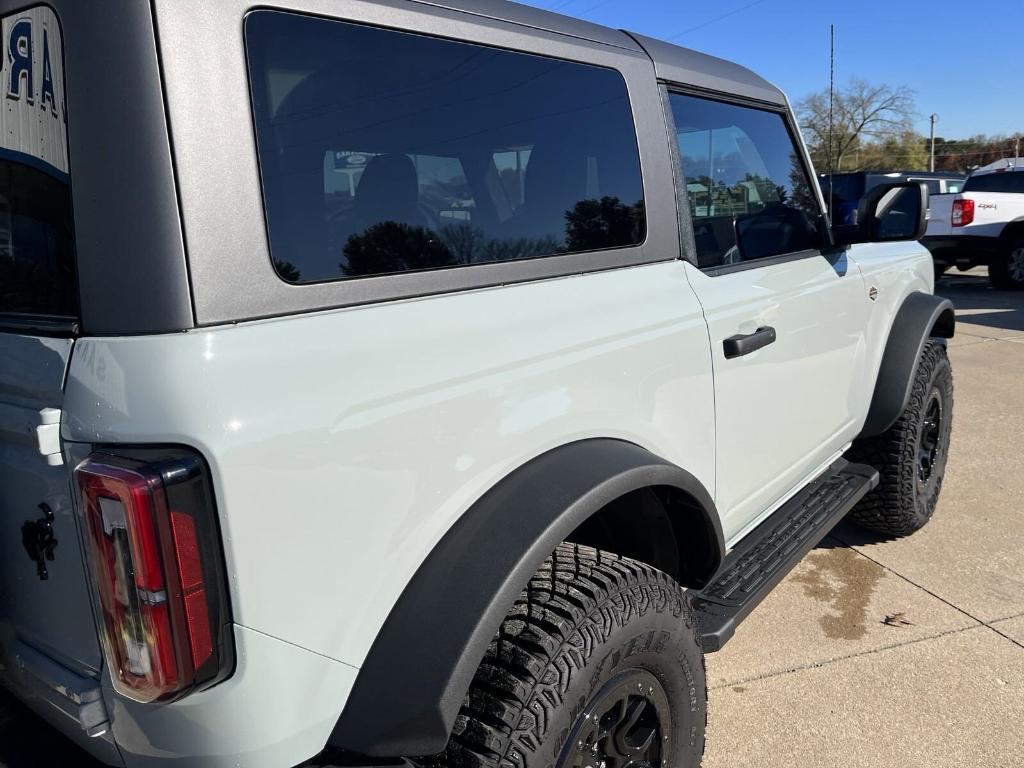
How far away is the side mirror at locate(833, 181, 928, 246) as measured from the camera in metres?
3.02

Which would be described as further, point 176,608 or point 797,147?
point 797,147

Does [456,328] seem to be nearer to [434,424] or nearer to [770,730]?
[434,424]

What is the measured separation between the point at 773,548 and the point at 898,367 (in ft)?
3.94

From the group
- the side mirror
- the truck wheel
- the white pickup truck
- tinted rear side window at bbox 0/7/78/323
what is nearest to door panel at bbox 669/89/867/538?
the side mirror

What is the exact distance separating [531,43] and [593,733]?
58.6 inches

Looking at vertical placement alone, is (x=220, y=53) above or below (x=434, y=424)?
above

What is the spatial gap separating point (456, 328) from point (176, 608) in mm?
667

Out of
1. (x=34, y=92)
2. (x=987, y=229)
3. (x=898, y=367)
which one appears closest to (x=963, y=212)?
(x=987, y=229)

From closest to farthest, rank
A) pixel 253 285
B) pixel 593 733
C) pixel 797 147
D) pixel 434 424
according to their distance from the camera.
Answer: pixel 253 285 < pixel 434 424 < pixel 593 733 < pixel 797 147

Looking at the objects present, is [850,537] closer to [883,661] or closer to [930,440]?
[930,440]

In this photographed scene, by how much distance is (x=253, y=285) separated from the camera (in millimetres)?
1273

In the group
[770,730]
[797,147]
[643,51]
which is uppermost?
[643,51]

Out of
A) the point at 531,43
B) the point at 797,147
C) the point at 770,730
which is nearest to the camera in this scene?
the point at 531,43

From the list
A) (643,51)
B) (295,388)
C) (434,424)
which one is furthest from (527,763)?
(643,51)
